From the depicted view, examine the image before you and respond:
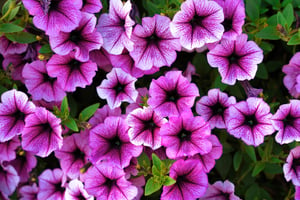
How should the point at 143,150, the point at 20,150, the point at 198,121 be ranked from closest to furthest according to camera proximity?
the point at 198,121
the point at 143,150
the point at 20,150

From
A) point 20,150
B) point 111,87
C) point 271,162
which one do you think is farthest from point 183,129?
point 20,150

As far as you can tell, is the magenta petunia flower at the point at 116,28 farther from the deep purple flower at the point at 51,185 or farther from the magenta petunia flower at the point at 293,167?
the magenta petunia flower at the point at 293,167

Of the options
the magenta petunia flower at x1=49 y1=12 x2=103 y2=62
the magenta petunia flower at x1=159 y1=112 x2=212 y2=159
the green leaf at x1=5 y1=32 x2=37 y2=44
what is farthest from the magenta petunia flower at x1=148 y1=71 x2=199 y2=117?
the green leaf at x1=5 y1=32 x2=37 y2=44

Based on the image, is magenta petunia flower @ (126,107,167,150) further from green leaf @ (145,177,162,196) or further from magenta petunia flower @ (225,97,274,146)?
magenta petunia flower @ (225,97,274,146)

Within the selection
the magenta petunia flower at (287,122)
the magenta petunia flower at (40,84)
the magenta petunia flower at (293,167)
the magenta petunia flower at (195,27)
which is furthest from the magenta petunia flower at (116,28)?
the magenta petunia flower at (293,167)

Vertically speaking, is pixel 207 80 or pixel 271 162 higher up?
pixel 207 80

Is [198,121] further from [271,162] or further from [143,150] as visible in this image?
[271,162]

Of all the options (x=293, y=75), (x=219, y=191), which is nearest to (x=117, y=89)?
(x=219, y=191)
